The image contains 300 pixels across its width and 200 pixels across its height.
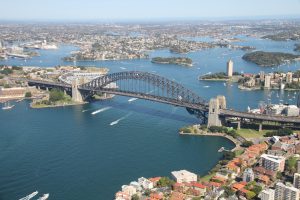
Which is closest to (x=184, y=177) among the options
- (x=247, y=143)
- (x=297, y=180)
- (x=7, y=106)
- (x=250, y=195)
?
(x=250, y=195)

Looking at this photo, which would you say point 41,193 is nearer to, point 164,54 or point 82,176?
point 82,176

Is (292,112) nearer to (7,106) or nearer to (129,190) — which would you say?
(129,190)

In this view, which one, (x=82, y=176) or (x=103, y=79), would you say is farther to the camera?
(x=103, y=79)

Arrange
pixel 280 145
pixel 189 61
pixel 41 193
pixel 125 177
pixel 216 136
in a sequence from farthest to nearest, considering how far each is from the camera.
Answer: pixel 189 61, pixel 216 136, pixel 280 145, pixel 125 177, pixel 41 193

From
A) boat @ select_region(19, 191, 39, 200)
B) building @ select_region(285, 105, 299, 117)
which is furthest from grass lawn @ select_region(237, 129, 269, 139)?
boat @ select_region(19, 191, 39, 200)

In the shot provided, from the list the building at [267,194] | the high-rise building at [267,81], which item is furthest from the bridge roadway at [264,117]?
the high-rise building at [267,81]

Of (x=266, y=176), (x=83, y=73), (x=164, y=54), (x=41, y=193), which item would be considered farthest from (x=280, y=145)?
(x=164, y=54)

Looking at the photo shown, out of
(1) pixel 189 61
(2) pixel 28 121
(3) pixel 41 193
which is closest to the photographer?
(3) pixel 41 193
